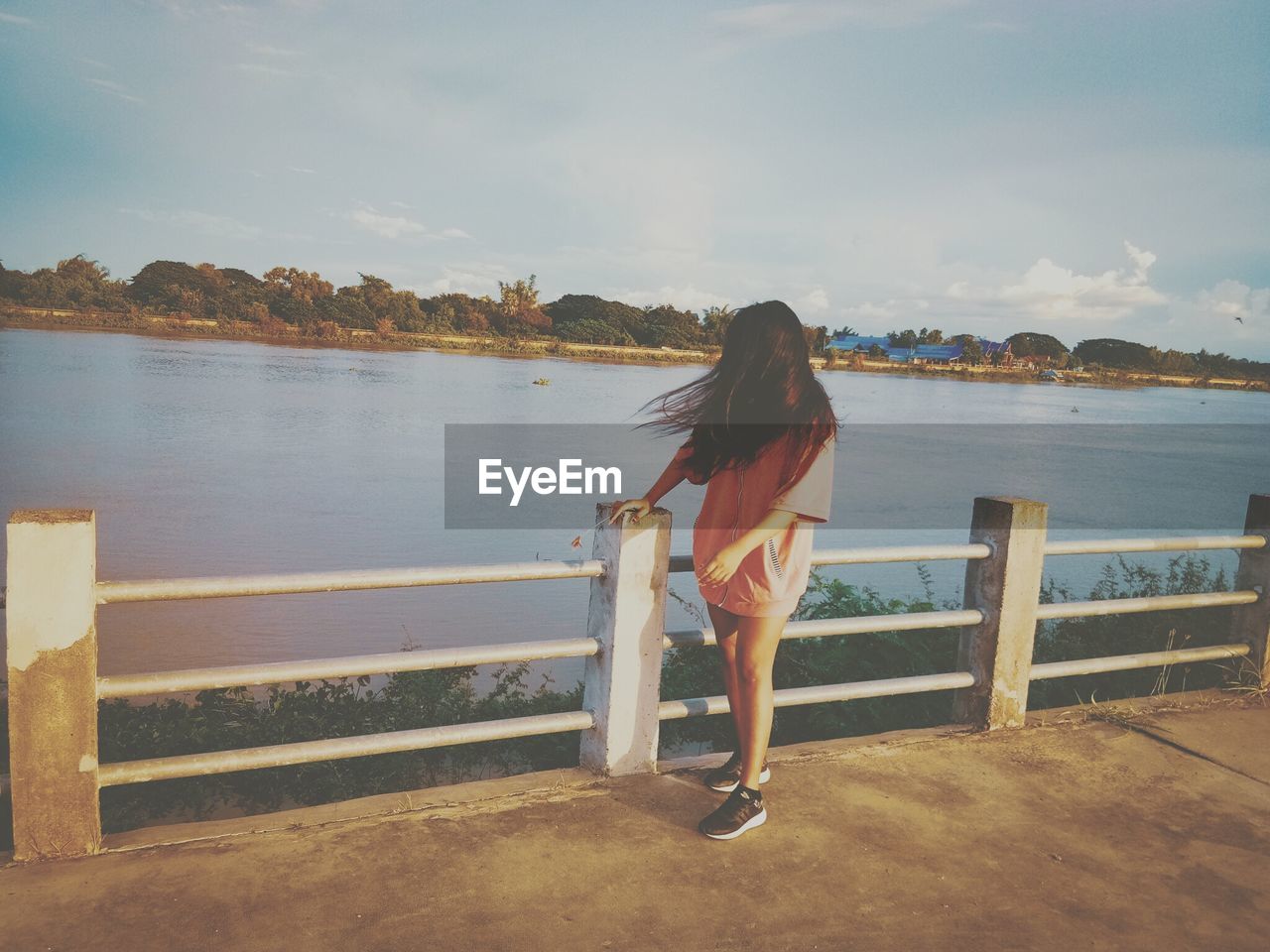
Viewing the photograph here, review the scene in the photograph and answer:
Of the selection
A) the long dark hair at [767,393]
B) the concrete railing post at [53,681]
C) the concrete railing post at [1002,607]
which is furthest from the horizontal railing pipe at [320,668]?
the concrete railing post at [1002,607]

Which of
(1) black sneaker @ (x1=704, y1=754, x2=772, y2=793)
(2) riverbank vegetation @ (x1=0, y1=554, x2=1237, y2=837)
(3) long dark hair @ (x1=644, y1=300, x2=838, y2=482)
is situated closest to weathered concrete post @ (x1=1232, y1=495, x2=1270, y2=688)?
(2) riverbank vegetation @ (x1=0, y1=554, x2=1237, y2=837)

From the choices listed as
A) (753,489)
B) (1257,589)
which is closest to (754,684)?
(753,489)

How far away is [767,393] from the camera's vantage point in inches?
125

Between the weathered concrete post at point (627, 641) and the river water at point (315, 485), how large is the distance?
11.9ft

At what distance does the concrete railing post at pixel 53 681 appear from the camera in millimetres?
2826

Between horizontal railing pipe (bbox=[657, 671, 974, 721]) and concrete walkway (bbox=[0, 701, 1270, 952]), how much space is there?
10.5 inches

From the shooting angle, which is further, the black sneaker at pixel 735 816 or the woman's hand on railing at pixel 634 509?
the woman's hand on railing at pixel 634 509

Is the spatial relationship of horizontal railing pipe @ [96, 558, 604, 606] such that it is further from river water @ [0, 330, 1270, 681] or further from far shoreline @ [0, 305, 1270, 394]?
far shoreline @ [0, 305, 1270, 394]

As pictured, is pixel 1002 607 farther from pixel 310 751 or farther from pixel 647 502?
pixel 310 751

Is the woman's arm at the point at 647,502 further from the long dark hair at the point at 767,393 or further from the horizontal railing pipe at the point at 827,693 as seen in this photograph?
the horizontal railing pipe at the point at 827,693

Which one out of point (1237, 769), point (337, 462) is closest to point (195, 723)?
point (1237, 769)

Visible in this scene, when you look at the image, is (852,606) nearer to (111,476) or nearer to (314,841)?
(314,841)

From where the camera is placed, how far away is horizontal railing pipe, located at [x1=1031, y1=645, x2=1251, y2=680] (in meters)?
4.54

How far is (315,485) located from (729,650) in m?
15.4
